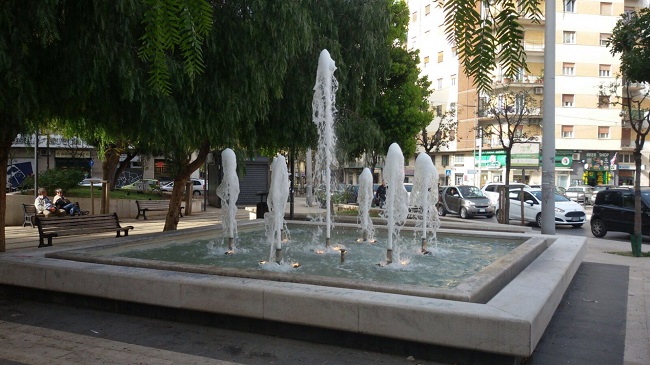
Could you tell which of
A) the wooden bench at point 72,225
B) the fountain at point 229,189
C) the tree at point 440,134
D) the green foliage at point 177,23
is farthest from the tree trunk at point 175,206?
the tree at point 440,134

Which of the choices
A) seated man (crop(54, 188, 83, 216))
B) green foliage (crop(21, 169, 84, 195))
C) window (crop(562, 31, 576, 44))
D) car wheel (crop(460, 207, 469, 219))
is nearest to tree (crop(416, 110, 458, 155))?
car wheel (crop(460, 207, 469, 219))

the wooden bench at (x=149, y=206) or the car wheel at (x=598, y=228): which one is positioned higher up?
the wooden bench at (x=149, y=206)

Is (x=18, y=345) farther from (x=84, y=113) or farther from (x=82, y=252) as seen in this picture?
(x=84, y=113)

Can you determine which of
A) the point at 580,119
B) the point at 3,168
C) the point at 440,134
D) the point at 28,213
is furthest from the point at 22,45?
the point at 580,119

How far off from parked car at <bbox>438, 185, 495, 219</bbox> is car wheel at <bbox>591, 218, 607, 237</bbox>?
6.34 m

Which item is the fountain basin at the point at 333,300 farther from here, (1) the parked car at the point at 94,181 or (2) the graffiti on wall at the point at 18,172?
(2) the graffiti on wall at the point at 18,172

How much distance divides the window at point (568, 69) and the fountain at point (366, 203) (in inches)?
1411

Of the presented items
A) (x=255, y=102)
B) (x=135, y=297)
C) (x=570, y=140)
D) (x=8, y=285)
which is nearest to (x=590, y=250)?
(x=255, y=102)

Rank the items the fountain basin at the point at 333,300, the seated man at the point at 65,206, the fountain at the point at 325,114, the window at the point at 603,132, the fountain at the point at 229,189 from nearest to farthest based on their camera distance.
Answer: the fountain basin at the point at 333,300 → the fountain at the point at 229,189 → the fountain at the point at 325,114 → the seated man at the point at 65,206 → the window at the point at 603,132

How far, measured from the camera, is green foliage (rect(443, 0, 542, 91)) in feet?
5.54

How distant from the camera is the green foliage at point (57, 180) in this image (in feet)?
65.4

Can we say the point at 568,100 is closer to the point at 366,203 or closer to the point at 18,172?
the point at 366,203

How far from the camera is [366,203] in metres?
11.3

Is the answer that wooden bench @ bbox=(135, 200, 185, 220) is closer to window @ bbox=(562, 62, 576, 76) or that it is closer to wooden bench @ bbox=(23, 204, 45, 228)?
wooden bench @ bbox=(23, 204, 45, 228)
